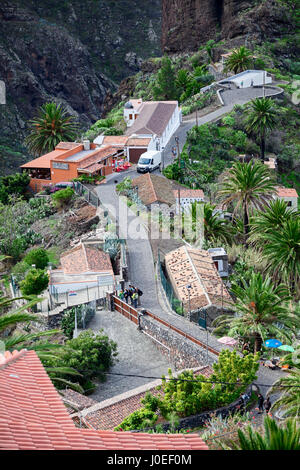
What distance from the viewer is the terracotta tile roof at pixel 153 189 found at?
172ft

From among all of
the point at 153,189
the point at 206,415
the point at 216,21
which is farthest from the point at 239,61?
the point at 206,415

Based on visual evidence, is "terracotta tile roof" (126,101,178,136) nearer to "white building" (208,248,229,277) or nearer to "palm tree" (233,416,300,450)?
"white building" (208,248,229,277)

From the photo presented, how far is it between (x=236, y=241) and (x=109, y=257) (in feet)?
31.5

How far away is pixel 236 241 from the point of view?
47.6 metres

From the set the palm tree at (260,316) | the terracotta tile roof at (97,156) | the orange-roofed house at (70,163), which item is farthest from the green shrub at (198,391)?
the terracotta tile roof at (97,156)

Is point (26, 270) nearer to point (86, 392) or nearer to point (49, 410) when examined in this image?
point (86, 392)

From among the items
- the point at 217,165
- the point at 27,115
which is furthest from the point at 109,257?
the point at 27,115

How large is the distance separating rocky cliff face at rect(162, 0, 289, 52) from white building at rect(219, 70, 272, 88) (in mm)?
14533

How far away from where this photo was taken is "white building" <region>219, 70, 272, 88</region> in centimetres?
8406

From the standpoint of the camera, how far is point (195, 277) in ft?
127

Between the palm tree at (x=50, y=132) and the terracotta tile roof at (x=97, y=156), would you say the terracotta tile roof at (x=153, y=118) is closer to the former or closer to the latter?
the terracotta tile roof at (x=97, y=156)

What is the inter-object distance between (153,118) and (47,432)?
5955 cm

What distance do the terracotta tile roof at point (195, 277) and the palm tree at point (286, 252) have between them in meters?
3.29

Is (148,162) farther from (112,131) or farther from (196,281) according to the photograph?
(196,281)
